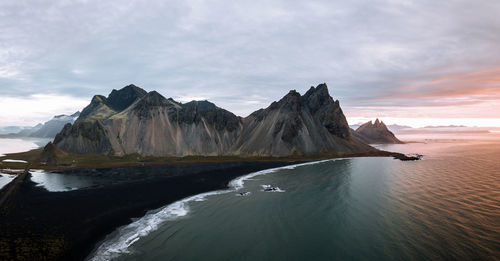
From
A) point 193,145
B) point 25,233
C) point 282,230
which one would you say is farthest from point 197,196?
point 193,145

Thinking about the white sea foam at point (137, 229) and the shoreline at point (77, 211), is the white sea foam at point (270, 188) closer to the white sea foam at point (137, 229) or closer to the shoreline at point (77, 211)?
the shoreline at point (77, 211)

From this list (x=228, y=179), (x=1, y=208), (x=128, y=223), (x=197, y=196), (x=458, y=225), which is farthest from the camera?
(x=228, y=179)

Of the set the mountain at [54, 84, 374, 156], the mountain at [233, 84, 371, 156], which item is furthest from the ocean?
the mountain at [54, 84, 374, 156]

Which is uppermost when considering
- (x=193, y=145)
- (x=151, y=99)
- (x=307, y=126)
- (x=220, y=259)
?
(x=151, y=99)

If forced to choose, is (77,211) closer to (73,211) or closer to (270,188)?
(73,211)

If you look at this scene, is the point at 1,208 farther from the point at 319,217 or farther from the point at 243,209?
the point at 319,217
